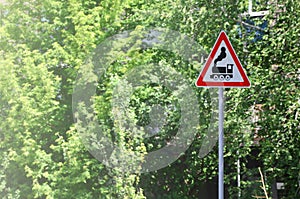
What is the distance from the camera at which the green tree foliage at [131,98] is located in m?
7.48

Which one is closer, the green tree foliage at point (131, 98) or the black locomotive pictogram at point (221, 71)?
the black locomotive pictogram at point (221, 71)

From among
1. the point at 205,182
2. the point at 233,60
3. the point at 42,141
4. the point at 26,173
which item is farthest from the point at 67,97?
the point at 233,60

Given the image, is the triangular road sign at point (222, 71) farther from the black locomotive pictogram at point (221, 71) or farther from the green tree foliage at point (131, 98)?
the green tree foliage at point (131, 98)

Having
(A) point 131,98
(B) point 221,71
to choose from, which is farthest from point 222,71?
(A) point 131,98

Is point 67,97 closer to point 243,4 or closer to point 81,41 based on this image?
point 81,41

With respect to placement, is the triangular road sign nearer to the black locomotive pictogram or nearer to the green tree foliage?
the black locomotive pictogram

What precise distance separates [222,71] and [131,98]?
331 cm

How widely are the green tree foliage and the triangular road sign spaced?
2325 millimetres

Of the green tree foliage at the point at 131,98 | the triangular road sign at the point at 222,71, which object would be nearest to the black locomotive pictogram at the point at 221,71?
the triangular road sign at the point at 222,71

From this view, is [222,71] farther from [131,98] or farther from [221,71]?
[131,98]

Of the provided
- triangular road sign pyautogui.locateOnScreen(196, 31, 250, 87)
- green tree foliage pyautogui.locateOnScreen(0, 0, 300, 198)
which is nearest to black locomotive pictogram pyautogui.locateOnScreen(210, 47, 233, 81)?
triangular road sign pyautogui.locateOnScreen(196, 31, 250, 87)

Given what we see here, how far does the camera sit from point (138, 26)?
8508 mm

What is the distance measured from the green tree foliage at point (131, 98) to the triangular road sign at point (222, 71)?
7.63ft

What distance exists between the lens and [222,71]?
16.9ft
